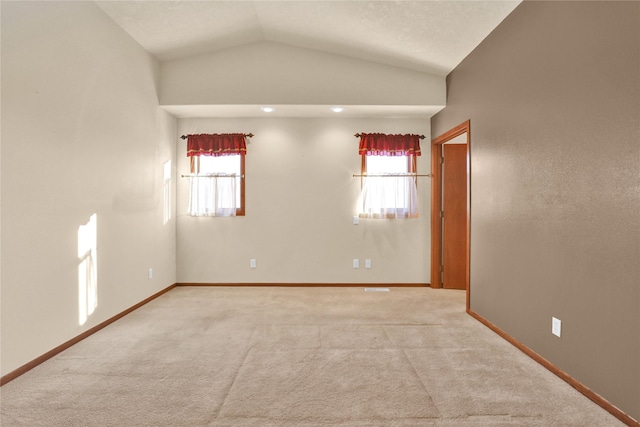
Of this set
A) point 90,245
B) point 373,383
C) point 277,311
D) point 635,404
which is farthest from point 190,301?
point 635,404

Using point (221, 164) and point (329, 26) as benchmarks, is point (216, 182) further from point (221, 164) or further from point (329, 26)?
point (329, 26)

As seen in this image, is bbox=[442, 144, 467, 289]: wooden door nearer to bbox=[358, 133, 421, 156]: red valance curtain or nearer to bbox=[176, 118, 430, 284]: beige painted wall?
bbox=[176, 118, 430, 284]: beige painted wall

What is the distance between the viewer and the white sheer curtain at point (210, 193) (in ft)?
17.6

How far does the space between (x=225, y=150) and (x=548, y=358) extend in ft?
14.9

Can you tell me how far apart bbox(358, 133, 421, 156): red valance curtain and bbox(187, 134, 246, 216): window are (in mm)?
1842

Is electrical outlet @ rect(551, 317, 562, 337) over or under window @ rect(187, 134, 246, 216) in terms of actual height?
under

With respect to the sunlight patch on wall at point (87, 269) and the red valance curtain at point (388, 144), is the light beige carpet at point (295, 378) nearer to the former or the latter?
the sunlight patch on wall at point (87, 269)

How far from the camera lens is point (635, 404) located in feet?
6.24

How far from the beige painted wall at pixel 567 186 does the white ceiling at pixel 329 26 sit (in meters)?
0.36

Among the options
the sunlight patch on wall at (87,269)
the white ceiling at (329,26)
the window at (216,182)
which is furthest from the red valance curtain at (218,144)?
the sunlight patch on wall at (87,269)

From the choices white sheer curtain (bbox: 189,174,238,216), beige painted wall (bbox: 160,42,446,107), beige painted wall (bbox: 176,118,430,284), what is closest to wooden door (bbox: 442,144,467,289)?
beige painted wall (bbox: 176,118,430,284)

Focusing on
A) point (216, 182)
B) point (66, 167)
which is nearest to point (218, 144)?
point (216, 182)

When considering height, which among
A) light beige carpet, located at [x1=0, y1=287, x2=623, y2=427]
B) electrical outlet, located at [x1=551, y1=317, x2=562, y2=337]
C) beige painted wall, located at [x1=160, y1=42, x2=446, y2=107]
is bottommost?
light beige carpet, located at [x1=0, y1=287, x2=623, y2=427]

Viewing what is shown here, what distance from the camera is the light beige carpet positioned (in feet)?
6.58
